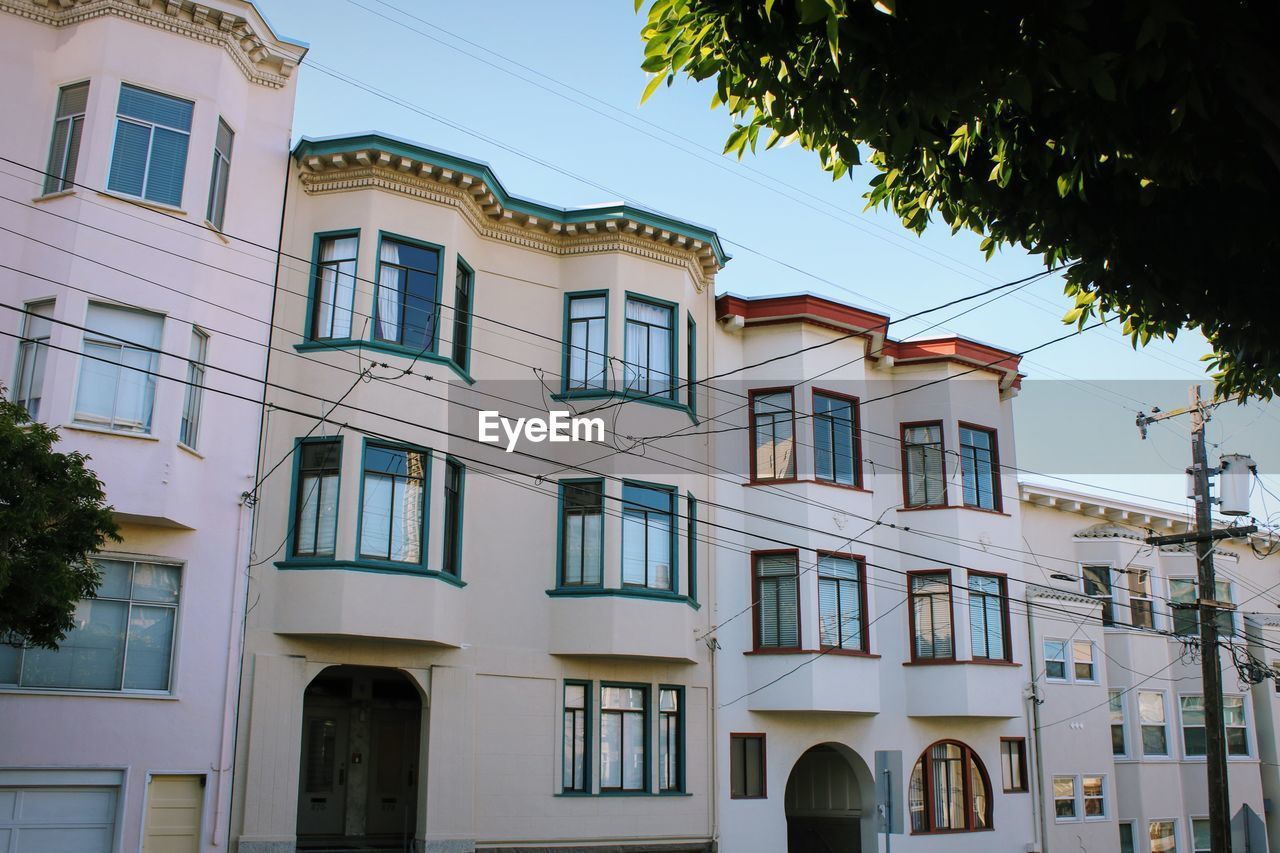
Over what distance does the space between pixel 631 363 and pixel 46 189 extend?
1045cm

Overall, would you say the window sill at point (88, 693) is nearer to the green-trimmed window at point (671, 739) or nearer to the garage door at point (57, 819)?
the garage door at point (57, 819)

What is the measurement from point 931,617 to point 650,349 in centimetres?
864

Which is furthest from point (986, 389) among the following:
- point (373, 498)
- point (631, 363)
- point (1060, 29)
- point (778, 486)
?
point (1060, 29)

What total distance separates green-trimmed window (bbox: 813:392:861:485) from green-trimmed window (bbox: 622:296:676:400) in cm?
367

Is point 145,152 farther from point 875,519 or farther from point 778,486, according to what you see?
point 875,519

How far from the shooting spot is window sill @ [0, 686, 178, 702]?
17344mm

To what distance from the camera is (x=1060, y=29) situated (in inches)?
309

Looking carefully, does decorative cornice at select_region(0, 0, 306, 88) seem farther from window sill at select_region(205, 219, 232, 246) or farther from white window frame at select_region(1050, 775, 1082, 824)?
white window frame at select_region(1050, 775, 1082, 824)

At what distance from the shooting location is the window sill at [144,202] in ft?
61.7

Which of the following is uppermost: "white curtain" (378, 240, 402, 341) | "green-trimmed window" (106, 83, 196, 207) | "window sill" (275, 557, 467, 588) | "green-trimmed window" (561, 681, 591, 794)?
"green-trimmed window" (106, 83, 196, 207)

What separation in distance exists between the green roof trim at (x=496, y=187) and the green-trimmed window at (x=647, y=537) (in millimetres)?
5137

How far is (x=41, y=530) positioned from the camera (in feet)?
46.6

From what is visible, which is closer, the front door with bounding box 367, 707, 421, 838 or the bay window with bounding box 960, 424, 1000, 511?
the front door with bounding box 367, 707, 421, 838

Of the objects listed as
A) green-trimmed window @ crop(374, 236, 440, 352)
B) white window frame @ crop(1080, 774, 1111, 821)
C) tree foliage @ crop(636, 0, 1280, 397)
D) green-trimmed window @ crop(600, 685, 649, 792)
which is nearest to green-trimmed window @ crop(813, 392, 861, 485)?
green-trimmed window @ crop(600, 685, 649, 792)
